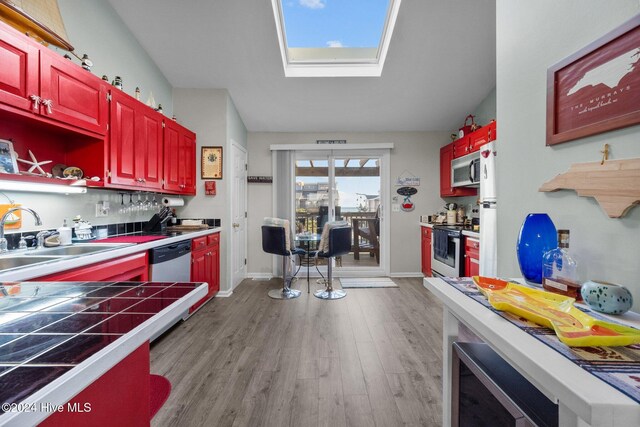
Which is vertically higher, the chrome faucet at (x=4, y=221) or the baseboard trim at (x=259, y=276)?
the chrome faucet at (x=4, y=221)

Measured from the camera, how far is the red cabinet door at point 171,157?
3035 mm

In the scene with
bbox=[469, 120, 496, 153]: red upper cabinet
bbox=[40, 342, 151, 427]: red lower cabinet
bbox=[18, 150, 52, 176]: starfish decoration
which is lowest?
bbox=[40, 342, 151, 427]: red lower cabinet

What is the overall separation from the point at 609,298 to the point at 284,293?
129 inches

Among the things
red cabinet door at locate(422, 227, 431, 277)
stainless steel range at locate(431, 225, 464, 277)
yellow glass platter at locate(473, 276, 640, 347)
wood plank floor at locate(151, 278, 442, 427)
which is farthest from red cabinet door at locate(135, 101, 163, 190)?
red cabinet door at locate(422, 227, 431, 277)

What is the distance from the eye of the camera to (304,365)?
205 cm

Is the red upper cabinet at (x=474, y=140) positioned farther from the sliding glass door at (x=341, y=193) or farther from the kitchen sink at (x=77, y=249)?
the kitchen sink at (x=77, y=249)

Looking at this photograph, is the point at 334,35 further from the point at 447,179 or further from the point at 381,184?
the point at 447,179

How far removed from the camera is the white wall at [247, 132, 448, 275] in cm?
470

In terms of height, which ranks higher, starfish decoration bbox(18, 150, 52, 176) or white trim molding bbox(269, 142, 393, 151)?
white trim molding bbox(269, 142, 393, 151)

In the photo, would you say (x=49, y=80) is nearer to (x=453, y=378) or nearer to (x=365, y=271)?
(x=453, y=378)

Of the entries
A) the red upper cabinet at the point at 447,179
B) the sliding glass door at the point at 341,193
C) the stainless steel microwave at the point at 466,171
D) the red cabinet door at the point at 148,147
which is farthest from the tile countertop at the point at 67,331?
the red upper cabinet at the point at 447,179

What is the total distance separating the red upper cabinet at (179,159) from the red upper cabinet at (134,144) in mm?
137

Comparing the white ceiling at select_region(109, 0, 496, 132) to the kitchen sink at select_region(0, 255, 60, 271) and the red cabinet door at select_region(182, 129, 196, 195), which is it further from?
the kitchen sink at select_region(0, 255, 60, 271)

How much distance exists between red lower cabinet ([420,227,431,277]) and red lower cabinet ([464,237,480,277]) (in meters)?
0.99
